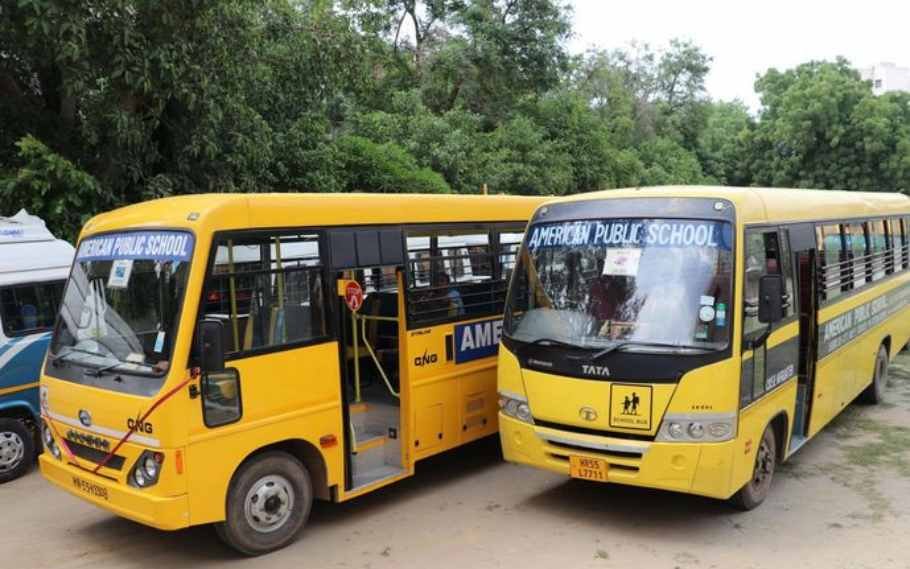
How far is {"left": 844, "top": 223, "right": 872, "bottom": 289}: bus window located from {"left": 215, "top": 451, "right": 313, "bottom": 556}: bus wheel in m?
6.29

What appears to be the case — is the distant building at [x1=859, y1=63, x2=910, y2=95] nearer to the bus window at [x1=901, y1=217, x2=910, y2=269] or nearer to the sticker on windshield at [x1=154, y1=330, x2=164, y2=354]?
the bus window at [x1=901, y1=217, x2=910, y2=269]

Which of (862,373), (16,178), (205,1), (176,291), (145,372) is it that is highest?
(205,1)

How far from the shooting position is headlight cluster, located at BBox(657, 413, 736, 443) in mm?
5512

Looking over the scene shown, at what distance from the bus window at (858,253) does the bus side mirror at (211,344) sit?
264 inches

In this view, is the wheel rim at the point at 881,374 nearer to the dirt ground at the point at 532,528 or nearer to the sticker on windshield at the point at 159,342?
the dirt ground at the point at 532,528

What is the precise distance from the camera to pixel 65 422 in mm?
5672

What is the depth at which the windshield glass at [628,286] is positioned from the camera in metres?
5.65

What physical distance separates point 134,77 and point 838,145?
32.2 m

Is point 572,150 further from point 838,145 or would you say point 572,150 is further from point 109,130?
point 109,130

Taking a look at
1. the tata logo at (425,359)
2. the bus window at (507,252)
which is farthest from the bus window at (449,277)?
the tata logo at (425,359)

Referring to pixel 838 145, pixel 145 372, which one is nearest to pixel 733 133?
pixel 838 145

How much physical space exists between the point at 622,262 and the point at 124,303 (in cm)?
365

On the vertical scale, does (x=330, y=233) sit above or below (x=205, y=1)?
below

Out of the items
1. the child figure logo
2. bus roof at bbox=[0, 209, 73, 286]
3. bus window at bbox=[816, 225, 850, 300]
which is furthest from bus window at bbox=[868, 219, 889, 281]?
bus roof at bbox=[0, 209, 73, 286]
